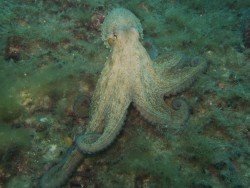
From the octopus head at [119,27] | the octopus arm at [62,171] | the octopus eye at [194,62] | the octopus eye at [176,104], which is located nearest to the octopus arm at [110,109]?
the octopus arm at [62,171]

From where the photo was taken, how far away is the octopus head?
3.80m

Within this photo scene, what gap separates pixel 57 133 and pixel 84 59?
1.29 m

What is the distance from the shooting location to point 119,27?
385cm

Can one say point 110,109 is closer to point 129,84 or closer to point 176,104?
point 129,84

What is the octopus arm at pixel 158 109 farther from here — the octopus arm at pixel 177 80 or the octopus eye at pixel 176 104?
the octopus arm at pixel 177 80

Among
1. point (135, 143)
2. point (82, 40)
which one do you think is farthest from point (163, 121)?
point (82, 40)

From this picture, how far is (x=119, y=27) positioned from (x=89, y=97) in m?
1.07

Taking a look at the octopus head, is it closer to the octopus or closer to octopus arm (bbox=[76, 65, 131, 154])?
the octopus

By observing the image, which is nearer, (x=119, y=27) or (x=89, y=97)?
(x=119, y=27)

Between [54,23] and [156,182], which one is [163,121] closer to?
[156,182]

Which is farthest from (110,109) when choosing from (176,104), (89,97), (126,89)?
(176,104)

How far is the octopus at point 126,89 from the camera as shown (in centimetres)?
357

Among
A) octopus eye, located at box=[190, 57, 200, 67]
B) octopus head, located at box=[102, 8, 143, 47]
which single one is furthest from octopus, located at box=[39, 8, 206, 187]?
octopus eye, located at box=[190, 57, 200, 67]

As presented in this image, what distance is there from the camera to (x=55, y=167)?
3.59 metres
